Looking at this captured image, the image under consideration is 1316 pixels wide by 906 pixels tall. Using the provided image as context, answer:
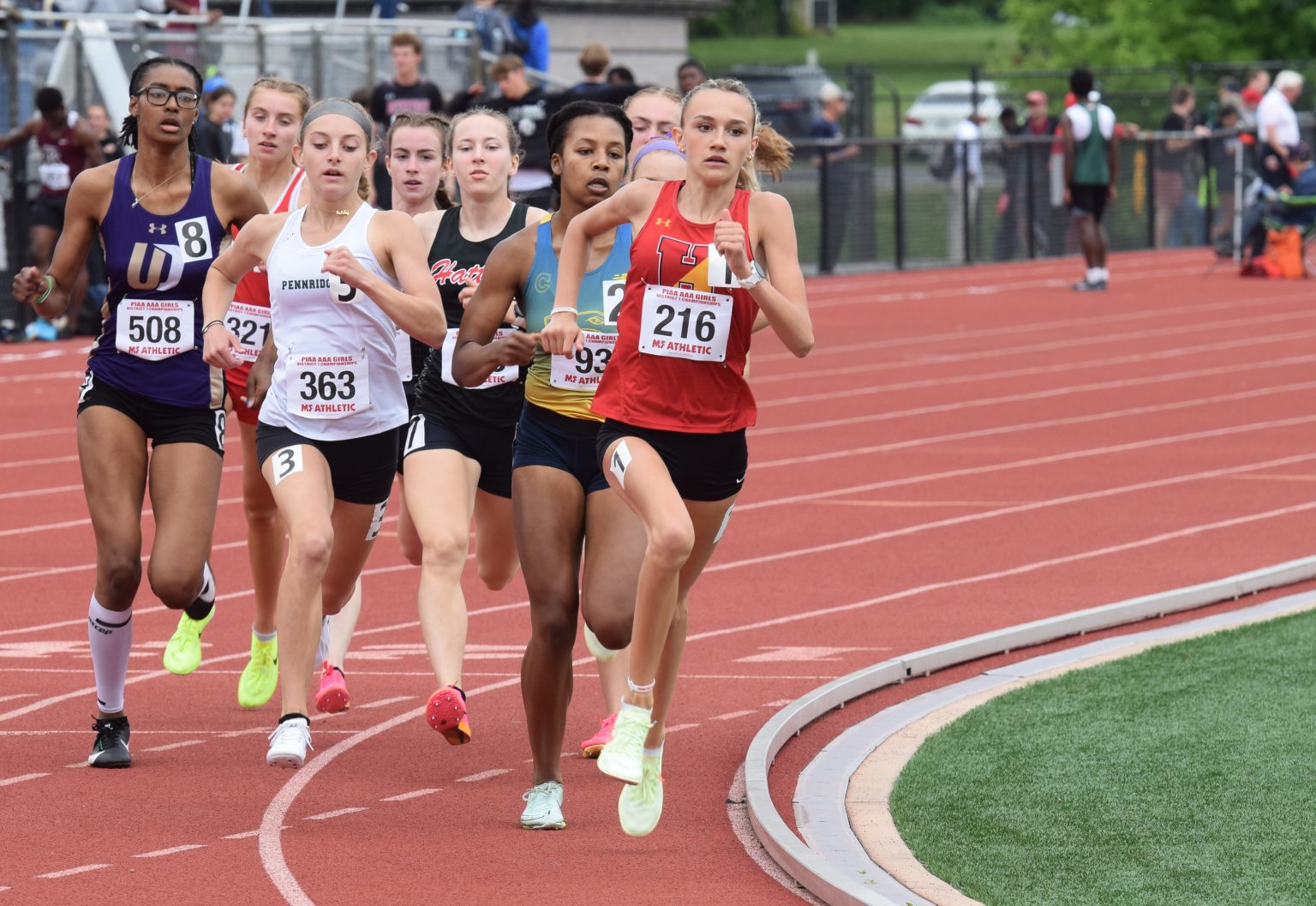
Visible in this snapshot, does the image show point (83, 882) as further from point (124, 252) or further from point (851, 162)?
point (851, 162)

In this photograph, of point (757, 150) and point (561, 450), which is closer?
point (561, 450)

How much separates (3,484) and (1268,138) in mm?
17000

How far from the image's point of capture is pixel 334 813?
6727 millimetres

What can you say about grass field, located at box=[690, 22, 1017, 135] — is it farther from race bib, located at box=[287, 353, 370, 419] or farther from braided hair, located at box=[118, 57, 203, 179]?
race bib, located at box=[287, 353, 370, 419]

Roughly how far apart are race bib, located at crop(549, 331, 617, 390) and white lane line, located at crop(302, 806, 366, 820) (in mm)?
1373

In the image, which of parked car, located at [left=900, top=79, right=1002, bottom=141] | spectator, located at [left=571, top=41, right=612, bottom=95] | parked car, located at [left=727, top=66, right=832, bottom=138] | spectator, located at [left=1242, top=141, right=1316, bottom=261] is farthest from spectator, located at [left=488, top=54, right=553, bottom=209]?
parked car, located at [left=900, top=79, right=1002, bottom=141]

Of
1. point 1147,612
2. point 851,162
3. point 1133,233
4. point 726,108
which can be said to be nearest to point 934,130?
point 1133,233

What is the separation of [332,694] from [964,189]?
23.6 meters

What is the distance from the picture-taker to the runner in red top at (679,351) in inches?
243

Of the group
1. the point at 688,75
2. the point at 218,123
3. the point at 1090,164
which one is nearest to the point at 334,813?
the point at 218,123

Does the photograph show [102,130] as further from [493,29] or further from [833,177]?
[833,177]

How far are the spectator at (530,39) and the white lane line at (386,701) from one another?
54.5ft

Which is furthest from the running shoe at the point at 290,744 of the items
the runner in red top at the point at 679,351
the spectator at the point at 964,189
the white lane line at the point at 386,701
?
the spectator at the point at 964,189

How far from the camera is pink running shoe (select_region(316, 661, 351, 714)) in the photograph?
764 cm
